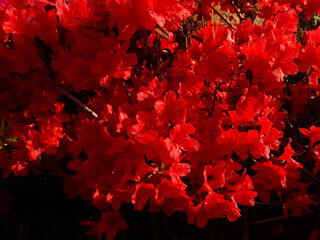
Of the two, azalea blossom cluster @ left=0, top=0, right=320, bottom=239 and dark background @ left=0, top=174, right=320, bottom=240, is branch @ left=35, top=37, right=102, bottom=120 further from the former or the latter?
dark background @ left=0, top=174, right=320, bottom=240

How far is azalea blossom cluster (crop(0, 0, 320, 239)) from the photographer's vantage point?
3.65 feet

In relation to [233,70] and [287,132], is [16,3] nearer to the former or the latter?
[233,70]

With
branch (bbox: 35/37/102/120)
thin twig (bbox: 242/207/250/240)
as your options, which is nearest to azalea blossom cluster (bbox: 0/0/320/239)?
branch (bbox: 35/37/102/120)

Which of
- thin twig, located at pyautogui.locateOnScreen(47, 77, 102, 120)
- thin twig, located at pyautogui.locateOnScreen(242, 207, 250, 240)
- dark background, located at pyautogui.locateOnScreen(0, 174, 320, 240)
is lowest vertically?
dark background, located at pyautogui.locateOnScreen(0, 174, 320, 240)

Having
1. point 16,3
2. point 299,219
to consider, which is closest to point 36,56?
point 16,3

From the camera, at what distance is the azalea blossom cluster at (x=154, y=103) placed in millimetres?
1112

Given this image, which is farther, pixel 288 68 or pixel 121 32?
pixel 288 68

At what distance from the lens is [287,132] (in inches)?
64.1

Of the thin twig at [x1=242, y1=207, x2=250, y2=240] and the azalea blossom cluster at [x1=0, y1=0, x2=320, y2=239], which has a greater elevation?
the azalea blossom cluster at [x1=0, y1=0, x2=320, y2=239]

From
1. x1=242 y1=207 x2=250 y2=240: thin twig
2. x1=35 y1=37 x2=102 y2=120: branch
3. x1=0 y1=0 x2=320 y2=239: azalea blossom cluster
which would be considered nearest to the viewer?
x1=0 y1=0 x2=320 y2=239: azalea blossom cluster

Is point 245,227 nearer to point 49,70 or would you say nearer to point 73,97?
point 73,97

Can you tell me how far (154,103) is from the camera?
116 cm

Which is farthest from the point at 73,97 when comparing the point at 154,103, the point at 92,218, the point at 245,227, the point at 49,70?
the point at 245,227

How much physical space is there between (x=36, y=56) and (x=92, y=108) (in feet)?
1.11
